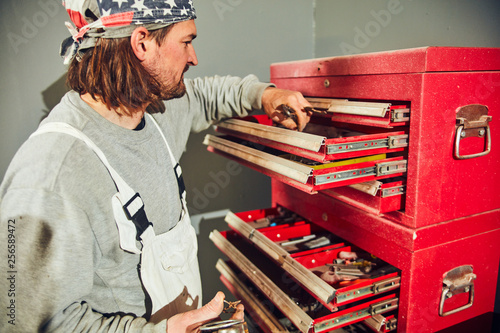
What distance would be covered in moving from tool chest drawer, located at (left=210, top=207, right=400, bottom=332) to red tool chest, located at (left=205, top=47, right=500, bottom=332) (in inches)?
0.4

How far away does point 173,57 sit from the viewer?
1.02 m

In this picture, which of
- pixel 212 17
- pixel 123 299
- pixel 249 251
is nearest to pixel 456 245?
pixel 249 251

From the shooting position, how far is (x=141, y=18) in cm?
91

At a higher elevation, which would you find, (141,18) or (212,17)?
(212,17)

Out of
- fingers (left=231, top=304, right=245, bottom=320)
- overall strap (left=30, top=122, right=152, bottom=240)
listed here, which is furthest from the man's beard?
fingers (left=231, top=304, right=245, bottom=320)

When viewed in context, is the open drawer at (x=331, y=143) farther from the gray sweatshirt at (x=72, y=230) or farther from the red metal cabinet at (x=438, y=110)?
the gray sweatshirt at (x=72, y=230)

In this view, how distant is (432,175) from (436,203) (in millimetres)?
81

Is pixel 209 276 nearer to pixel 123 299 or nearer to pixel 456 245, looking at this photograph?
pixel 123 299

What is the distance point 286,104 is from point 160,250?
1.88 ft

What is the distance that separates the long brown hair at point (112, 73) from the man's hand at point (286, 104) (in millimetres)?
394

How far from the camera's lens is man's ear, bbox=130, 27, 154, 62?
93cm

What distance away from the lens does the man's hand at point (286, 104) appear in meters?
1.10

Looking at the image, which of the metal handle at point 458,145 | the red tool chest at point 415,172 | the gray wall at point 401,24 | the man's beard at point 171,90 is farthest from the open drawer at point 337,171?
the gray wall at point 401,24

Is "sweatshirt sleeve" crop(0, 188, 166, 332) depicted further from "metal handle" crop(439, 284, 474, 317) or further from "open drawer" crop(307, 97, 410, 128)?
"metal handle" crop(439, 284, 474, 317)
